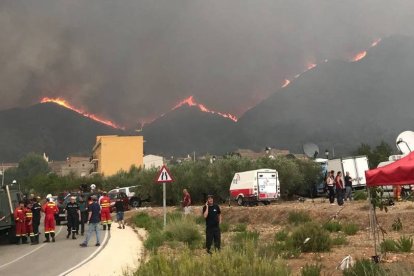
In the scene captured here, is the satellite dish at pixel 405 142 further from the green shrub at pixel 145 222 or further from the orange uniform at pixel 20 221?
the orange uniform at pixel 20 221

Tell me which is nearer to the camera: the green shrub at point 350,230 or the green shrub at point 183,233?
the green shrub at point 183,233

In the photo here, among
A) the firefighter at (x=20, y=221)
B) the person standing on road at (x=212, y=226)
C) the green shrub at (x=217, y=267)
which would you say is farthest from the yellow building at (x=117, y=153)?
the green shrub at (x=217, y=267)

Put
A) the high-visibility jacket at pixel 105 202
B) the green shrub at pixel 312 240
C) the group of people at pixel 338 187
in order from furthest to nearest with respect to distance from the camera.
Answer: the group of people at pixel 338 187, the high-visibility jacket at pixel 105 202, the green shrub at pixel 312 240

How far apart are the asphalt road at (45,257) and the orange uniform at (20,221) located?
1.68ft

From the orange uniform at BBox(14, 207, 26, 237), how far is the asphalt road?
51cm

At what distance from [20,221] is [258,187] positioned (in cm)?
1854

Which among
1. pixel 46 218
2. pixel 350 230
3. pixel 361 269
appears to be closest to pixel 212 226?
pixel 361 269

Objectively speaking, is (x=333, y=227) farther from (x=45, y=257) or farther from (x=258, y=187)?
(x=258, y=187)

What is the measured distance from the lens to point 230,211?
2923cm

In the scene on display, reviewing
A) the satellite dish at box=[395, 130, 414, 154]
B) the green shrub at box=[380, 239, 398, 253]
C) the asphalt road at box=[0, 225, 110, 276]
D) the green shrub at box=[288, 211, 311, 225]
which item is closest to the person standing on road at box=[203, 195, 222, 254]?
the asphalt road at box=[0, 225, 110, 276]

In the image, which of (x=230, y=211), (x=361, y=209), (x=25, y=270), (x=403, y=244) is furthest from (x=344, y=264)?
(x=230, y=211)

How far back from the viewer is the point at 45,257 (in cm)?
1532

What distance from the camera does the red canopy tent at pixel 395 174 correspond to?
361 inches

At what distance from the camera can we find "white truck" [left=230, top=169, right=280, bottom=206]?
34.6 metres
